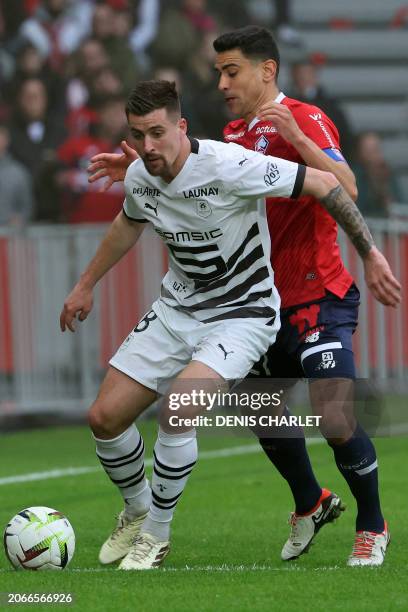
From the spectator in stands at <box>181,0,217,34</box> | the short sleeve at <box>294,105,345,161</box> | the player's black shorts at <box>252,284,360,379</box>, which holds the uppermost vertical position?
the spectator in stands at <box>181,0,217,34</box>

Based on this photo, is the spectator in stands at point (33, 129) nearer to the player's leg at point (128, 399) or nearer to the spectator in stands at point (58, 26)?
the spectator in stands at point (58, 26)

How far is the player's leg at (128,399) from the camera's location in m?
5.75

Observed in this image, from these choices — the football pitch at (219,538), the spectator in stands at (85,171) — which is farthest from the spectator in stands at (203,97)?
the football pitch at (219,538)

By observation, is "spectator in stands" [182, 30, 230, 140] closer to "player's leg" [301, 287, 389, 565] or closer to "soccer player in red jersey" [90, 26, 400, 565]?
"soccer player in red jersey" [90, 26, 400, 565]

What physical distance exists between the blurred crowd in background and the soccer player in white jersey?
27.0 feet

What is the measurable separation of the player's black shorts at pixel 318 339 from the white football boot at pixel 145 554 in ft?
3.30

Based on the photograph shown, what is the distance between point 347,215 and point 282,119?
503 mm

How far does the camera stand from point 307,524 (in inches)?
245

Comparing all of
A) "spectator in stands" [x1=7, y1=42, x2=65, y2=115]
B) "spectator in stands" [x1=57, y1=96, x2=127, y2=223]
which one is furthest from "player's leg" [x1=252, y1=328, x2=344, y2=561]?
"spectator in stands" [x1=7, y1=42, x2=65, y2=115]

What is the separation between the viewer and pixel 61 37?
16.8 metres

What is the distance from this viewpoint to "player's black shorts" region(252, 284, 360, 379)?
5.78 m

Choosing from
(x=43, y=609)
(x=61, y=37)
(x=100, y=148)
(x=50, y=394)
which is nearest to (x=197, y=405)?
(x=43, y=609)

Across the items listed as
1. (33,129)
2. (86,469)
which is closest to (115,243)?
(86,469)

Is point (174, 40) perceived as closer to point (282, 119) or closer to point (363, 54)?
point (363, 54)
